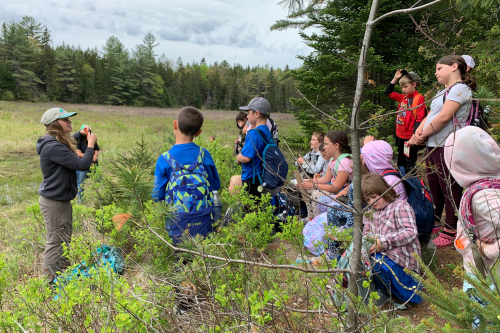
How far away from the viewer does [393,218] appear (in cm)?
247

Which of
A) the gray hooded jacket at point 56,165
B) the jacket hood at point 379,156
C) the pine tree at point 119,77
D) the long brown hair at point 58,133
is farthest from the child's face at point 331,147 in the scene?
the pine tree at point 119,77

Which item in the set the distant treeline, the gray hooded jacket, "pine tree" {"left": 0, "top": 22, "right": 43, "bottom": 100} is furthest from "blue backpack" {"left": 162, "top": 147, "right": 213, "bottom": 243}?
"pine tree" {"left": 0, "top": 22, "right": 43, "bottom": 100}

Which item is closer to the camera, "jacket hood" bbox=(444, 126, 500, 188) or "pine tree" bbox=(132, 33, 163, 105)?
"jacket hood" bbox=(444, 126, 500, 188)

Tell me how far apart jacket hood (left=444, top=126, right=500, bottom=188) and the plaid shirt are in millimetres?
620

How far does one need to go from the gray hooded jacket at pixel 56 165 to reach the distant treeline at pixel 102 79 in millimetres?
37355

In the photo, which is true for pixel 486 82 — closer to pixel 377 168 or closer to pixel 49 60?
pixel 377 168

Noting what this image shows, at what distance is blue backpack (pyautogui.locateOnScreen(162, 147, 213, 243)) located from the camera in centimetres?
242

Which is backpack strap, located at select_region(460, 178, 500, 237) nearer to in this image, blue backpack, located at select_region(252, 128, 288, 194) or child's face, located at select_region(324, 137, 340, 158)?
child's face, located at select_region(324, 137, 340, 158)

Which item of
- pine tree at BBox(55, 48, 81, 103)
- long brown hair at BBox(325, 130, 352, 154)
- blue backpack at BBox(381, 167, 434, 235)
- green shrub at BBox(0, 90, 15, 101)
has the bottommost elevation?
blue backpack at BBox(381, 167, 434, 235)

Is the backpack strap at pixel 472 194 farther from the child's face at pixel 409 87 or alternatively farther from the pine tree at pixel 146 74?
the pine tree at pixel 146 74

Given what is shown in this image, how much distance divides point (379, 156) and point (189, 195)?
6.21 feet

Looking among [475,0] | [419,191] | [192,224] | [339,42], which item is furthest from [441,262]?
[339,42]

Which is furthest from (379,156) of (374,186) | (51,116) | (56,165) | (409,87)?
(51,116)

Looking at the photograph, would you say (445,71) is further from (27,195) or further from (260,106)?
(27,195)
